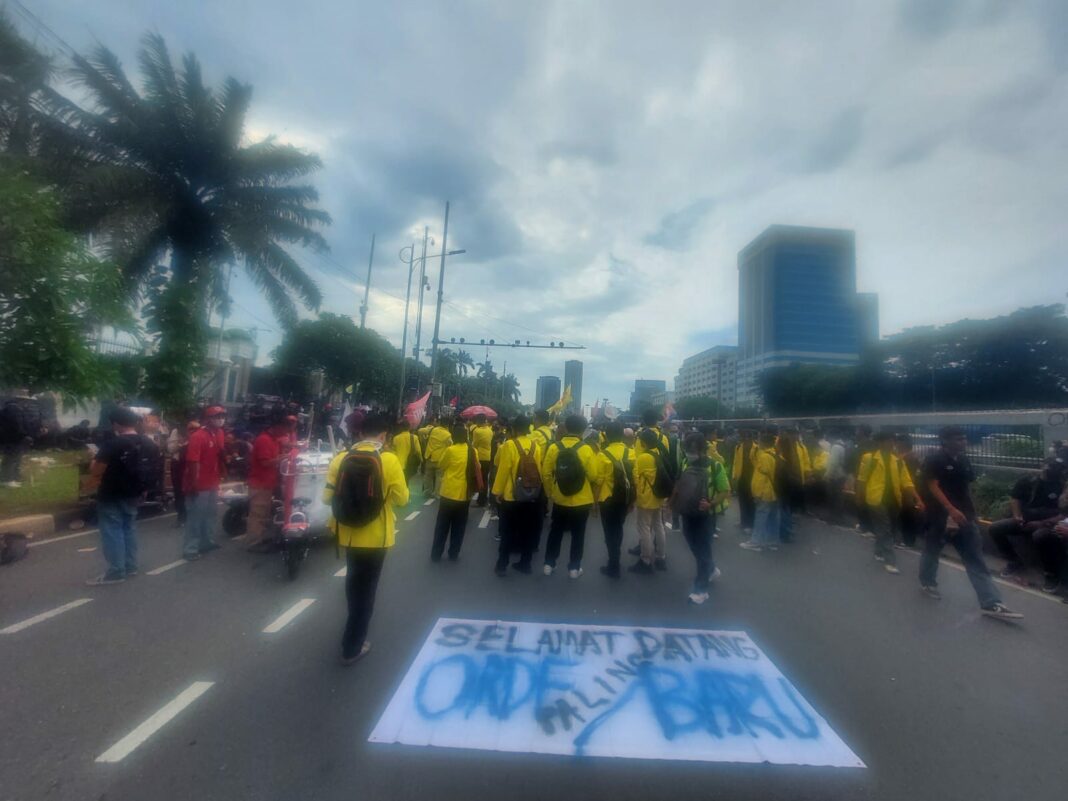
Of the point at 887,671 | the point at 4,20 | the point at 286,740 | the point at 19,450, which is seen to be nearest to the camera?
the point at 286,740

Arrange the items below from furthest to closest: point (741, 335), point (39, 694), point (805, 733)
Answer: point (741, 335) < point (39, 694) < point (805, 733)

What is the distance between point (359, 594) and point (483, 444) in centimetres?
625

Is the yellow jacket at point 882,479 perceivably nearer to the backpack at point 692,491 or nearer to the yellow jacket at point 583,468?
the backpack at point 692,491

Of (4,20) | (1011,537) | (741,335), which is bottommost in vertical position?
(1011,537)

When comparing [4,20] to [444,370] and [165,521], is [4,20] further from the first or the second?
[444,370]

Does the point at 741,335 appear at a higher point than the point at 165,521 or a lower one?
higher

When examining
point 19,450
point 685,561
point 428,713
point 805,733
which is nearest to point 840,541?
point 685,561

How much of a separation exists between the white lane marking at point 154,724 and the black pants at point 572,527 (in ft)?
12.8

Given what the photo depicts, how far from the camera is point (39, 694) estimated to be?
388 cm

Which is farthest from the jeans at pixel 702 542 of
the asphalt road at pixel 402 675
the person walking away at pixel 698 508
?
the asphalt road at pixel 402 675

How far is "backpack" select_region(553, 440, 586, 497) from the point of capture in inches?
271

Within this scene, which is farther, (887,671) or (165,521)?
(165,521)

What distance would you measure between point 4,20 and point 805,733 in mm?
15746

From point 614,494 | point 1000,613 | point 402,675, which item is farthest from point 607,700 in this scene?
point 1000,613
